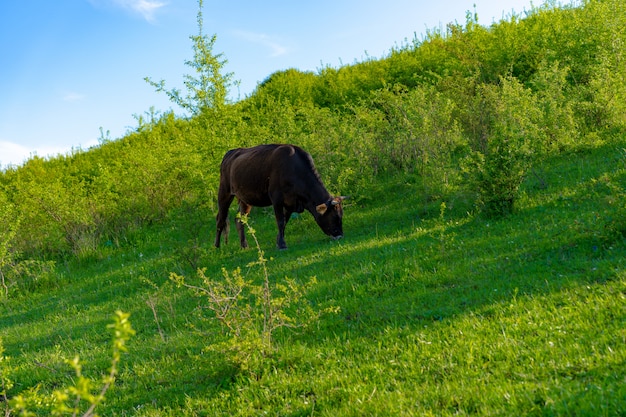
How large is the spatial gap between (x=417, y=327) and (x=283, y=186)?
6908mm

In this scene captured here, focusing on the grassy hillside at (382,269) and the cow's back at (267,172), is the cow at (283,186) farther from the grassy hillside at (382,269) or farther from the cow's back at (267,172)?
the grassy hillside at (382,269)

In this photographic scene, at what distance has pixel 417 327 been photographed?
5.63m

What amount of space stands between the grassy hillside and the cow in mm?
573

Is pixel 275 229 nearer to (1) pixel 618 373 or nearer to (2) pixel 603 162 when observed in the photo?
Answer: (2) pixel 603 162

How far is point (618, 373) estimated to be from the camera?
3908 millimetres

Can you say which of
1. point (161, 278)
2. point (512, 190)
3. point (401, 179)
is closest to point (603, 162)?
point (512, 190)

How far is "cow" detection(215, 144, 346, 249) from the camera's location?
37.7 ft

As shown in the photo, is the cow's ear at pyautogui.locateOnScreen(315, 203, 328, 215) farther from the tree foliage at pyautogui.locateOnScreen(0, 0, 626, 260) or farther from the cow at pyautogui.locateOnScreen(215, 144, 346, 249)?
the tree foliage at pyautogui.locateOnScreen(0, 0, 626, 260)

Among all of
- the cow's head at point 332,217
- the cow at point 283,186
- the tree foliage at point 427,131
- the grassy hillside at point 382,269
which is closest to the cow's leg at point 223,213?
the cow at point 283,186

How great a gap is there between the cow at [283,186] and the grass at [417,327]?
0.66 meters

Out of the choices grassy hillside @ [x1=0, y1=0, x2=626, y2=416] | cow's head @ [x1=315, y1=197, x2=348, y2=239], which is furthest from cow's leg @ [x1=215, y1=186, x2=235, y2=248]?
cow's head @ [x1=315, y1=197, x2=348, y2=239]

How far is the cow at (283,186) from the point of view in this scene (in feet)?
37.7

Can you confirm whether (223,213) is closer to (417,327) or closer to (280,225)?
(280,225)

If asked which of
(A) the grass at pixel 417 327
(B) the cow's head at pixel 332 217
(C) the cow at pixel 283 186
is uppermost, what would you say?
(C) the cow at pixel 283 186
